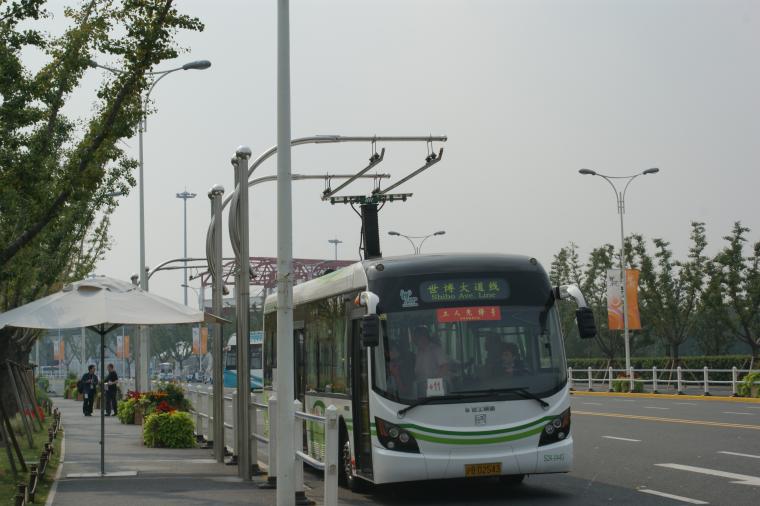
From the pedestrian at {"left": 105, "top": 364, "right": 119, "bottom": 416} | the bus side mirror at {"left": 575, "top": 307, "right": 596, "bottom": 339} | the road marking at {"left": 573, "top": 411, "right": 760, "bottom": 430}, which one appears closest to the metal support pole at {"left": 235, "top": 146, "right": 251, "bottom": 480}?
the bus side mirror at {"left": 575, "top": 307, "right": 596, "bottom": 339}

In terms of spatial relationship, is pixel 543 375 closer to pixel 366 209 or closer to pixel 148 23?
pixel 148 23

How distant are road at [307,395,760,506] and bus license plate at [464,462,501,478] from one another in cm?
41

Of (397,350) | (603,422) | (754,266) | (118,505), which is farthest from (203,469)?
(754,266)

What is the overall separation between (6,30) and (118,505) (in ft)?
20.1

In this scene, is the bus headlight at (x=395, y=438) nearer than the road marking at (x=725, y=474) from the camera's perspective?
Yes

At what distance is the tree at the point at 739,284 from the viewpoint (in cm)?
5412

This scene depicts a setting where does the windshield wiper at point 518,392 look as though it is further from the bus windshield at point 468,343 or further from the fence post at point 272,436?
the fence post at point 272,436

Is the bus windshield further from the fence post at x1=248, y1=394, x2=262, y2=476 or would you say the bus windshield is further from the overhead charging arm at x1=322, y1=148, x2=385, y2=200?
the overhead charging arm at x1=322, y1=148, x2=385, y2=200

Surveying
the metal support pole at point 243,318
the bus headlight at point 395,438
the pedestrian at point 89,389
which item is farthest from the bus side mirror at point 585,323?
the pedestrian at point 89,389

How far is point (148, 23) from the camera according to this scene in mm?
15812

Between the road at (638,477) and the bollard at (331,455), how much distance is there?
2.51 m

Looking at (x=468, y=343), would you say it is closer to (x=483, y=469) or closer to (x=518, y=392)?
(x=518, y=392)

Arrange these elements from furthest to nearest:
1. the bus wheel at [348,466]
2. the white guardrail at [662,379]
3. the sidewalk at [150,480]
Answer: the white guardrail at [662,379], the bus wheel at [348,466], the sidewalk at [150,480]

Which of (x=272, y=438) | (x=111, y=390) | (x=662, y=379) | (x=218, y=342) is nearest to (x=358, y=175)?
(x=218, y=342)
